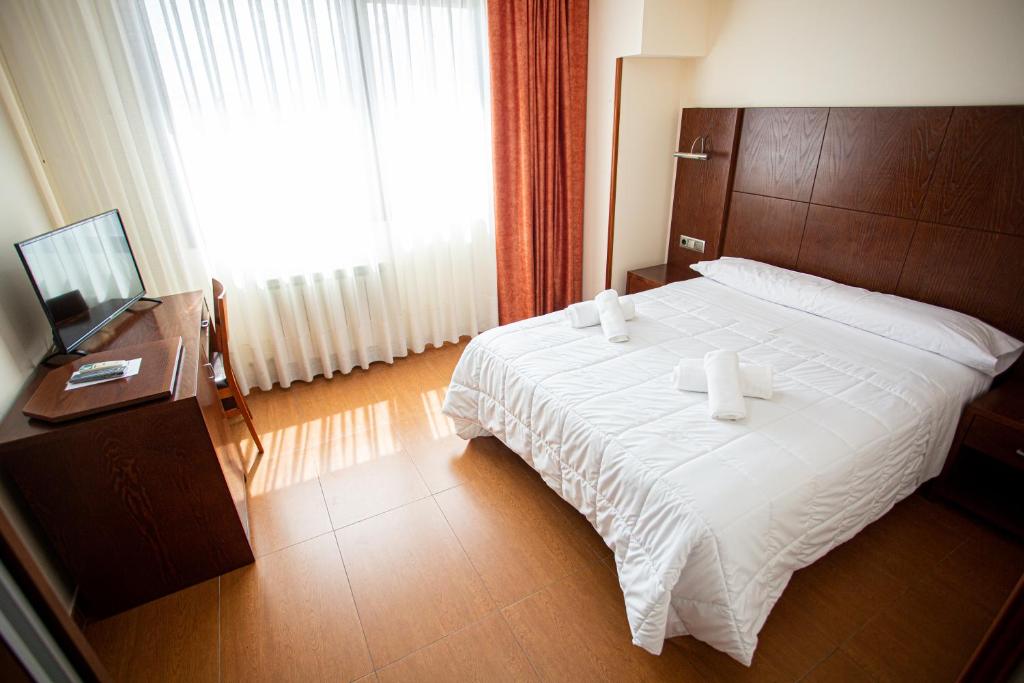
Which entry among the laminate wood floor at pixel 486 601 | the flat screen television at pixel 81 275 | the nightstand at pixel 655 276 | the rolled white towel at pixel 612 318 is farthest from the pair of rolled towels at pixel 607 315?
the flat screen television at pixel 81 275

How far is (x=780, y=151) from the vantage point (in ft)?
9.50

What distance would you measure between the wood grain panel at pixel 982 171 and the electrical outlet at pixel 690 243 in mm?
1336

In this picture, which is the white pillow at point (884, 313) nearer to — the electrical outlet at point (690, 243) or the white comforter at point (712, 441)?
the white comforter at point (712, 441)

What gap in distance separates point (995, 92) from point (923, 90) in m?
0.27

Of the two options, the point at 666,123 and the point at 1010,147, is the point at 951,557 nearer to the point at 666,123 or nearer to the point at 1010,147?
the point at 1010,147

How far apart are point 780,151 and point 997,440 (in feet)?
5.87

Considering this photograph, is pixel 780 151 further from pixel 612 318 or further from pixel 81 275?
pixel 81 275

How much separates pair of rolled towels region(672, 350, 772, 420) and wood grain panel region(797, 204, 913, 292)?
1.19 m

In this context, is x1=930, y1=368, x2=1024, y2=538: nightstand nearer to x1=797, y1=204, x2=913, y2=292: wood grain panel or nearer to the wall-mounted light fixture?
x1=797, y1=204, x2=913, y2=292: wood grain panel

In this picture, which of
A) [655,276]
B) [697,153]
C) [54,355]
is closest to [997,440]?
[655,276]

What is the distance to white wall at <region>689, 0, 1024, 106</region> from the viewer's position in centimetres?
208

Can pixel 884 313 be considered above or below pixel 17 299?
below

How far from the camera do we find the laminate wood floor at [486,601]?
162 cm

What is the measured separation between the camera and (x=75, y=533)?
170cm
